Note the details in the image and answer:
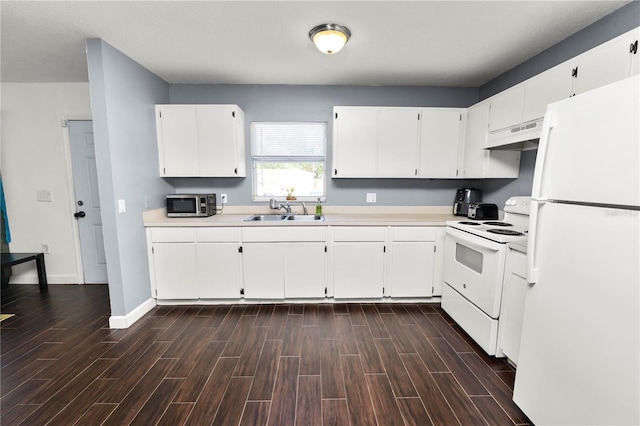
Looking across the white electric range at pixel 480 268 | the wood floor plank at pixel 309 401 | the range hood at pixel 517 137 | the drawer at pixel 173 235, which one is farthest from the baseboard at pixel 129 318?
the range hood at pixel 517 137

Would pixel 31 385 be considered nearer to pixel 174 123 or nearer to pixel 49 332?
pixel 49 332

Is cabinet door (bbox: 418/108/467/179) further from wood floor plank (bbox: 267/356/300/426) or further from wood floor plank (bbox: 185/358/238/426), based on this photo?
wood floor plank (bbox: 185/358/238/426)

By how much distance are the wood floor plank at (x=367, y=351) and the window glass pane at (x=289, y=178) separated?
1.71 m

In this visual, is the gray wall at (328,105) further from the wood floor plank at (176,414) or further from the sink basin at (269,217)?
the wood floor plank at (176,414)

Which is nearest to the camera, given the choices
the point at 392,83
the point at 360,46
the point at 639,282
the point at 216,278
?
the point at 639,282

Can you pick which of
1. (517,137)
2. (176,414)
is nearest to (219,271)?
(176,414)

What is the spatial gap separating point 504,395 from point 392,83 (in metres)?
3.14

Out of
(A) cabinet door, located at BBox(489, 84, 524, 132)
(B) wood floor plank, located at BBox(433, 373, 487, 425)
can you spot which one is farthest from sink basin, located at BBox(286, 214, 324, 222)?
(A) cabinet door, located at BBox(489, 84, 524, 132)

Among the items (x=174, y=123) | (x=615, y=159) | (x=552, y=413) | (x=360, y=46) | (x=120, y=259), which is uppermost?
(x=360, y=46)

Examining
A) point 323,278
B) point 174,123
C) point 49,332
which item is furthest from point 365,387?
point 174,123

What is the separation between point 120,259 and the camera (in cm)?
234

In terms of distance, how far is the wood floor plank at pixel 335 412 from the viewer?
1425mm

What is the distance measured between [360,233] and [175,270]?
200 cm

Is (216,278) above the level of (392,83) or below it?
below
